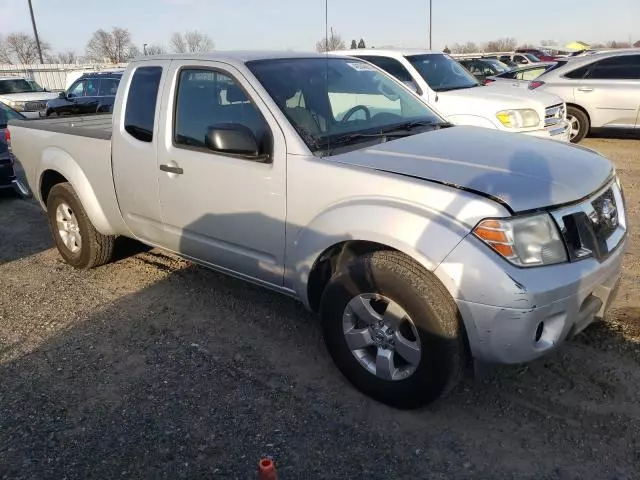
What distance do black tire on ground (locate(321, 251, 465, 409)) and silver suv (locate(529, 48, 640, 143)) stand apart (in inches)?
377

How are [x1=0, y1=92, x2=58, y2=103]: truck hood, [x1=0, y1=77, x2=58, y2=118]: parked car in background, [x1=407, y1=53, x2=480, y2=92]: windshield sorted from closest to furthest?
[x1=407, y1=53, x2=480, y2=92]: windshield, [x1=0, y1=77, x2=58, y2=118]: parked car in background, [x1=0, y1=92, x2=58, y2=103]: truck hood

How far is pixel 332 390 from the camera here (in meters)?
3.33

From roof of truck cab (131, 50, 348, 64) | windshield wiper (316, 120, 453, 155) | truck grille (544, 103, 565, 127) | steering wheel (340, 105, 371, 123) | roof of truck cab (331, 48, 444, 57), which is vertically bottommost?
truck grille (544, 103, 565, 127)

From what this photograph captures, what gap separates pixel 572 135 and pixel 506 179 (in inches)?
370

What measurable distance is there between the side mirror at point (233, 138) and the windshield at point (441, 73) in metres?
5.63

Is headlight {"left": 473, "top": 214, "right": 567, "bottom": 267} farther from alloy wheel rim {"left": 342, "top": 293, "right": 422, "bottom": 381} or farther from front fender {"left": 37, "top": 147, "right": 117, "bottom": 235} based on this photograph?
front fender {"left": 37, "top": 147, "right": 117, "bottom": 235}

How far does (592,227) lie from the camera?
114 inches

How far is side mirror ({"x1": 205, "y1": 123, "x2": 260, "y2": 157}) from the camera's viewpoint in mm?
3371

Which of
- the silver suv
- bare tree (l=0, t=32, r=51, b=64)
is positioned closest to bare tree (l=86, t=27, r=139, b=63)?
bare tree (l=0, t=32, r=51, b=64)

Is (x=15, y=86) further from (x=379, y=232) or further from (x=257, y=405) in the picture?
(x=379, y=232)

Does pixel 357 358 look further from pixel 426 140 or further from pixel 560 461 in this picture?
pixel 426 140

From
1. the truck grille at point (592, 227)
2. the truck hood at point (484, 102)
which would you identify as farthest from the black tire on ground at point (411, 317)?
the truck hood at point (484, 102)

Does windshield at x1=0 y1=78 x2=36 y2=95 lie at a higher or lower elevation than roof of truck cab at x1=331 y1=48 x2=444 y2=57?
lower

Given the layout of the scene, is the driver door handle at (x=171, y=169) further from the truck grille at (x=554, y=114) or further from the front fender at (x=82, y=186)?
the truck grille at (x=554, y=114)
